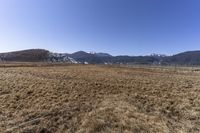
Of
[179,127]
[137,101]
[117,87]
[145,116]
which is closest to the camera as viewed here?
[179,127]

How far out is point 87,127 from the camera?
9773mm

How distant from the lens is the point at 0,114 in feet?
37.9

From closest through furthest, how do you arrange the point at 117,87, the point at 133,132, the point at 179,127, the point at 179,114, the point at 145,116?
the point at 133,132 < the point at 179,127 < the point at 145,116 < the point at 179,114 < the point at 117,87

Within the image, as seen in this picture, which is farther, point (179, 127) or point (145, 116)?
point (145, 116)

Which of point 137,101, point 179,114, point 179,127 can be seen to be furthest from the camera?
point 137,101

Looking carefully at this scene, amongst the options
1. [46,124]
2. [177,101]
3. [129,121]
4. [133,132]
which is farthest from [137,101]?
[46,124]

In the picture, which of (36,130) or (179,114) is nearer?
(36,130)

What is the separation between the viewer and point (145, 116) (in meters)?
11.2

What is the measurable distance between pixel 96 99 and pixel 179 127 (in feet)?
20.6

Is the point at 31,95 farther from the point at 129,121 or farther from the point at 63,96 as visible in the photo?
the point at 129,121

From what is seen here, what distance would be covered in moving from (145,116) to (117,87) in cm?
767

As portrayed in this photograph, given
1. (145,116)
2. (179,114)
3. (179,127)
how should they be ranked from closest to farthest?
(179,127) → (145,116) → (179,114)

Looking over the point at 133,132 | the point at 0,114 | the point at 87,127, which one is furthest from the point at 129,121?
the point at 0,114

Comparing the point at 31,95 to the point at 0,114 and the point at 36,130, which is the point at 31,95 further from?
the point at 36,130
